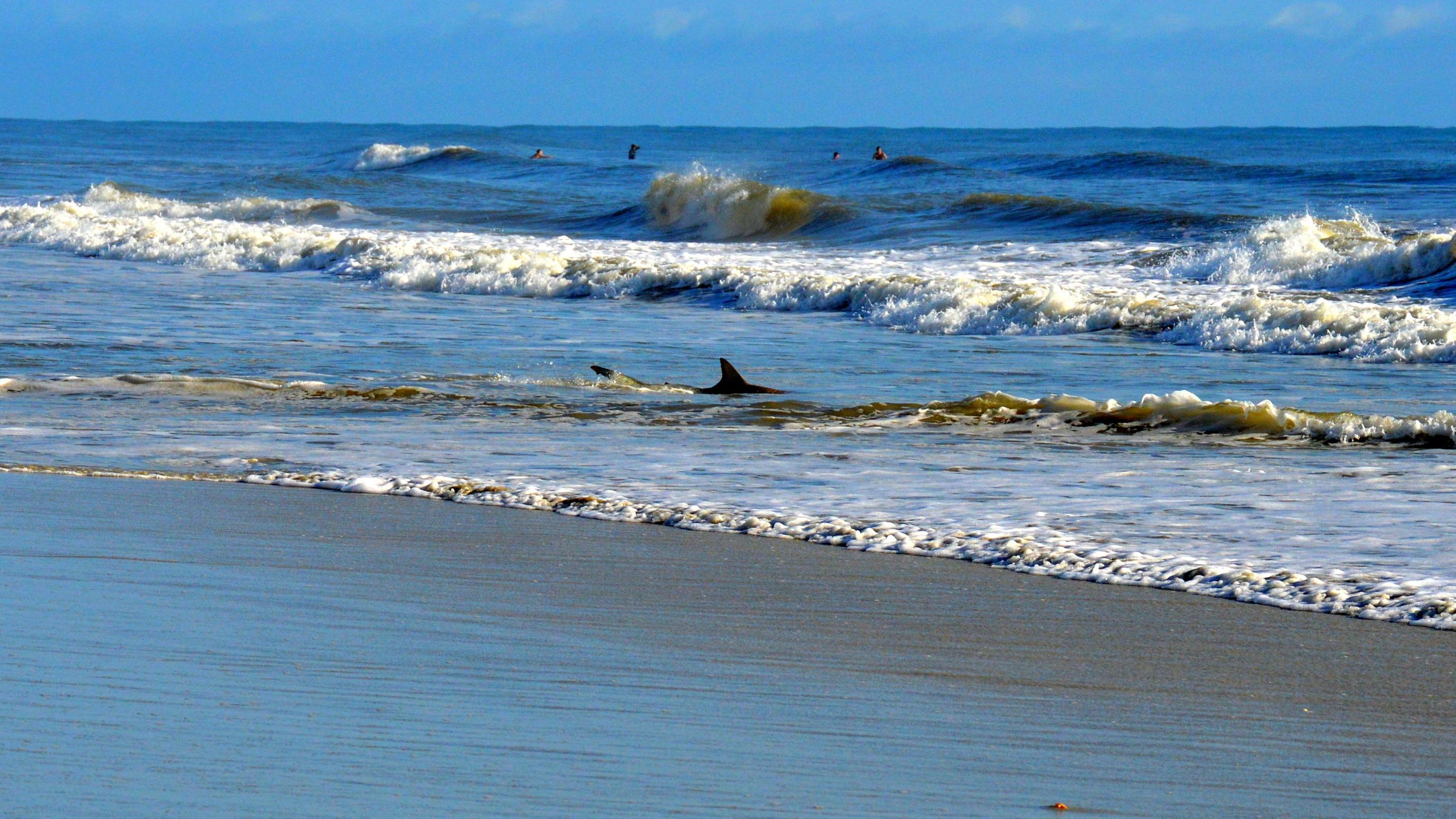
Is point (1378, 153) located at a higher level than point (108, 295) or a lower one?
higher

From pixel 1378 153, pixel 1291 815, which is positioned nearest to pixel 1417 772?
pixel 1291 815

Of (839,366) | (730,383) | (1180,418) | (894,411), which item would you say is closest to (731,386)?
(730,383)

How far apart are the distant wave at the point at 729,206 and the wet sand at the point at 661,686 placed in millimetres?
20871

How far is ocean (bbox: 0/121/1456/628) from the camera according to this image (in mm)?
6035

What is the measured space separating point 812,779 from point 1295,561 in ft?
8.49

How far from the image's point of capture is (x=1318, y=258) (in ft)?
56.5

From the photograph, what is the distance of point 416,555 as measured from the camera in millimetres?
5387

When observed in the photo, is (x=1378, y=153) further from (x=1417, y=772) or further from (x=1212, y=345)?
(x=1417, y=772)

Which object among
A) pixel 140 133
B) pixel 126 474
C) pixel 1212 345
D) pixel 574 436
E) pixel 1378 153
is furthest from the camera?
pixel 140 133

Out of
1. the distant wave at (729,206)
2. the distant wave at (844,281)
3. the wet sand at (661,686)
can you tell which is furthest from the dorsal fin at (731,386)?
the distant wave at (729,206)

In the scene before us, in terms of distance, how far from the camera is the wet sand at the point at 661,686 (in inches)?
123

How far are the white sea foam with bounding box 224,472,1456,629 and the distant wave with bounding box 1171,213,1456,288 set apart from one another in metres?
12.3

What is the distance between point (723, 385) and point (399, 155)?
47337 millimetres

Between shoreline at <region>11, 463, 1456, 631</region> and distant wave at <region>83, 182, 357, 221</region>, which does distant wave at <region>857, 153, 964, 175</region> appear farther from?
shoreline at <region>11, 463, 1456, 631</region>
